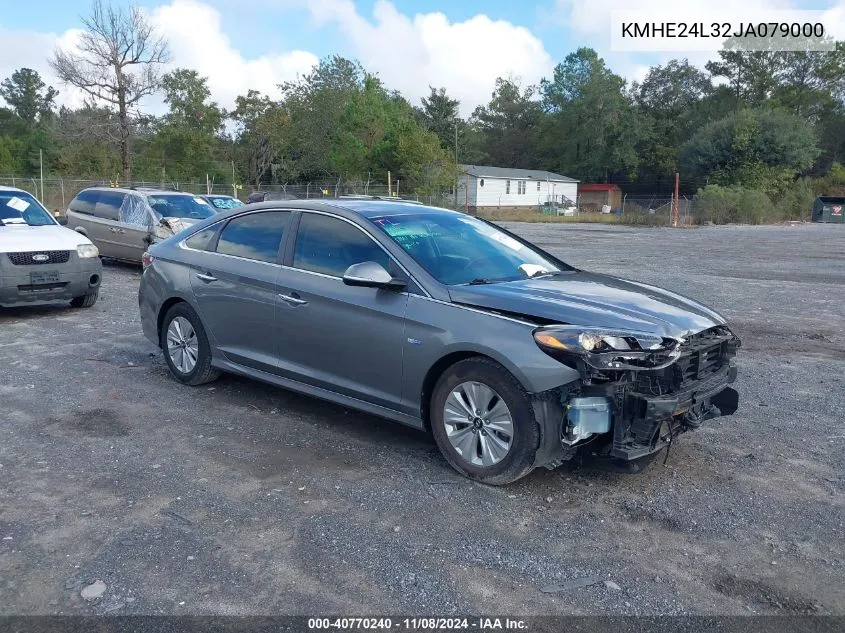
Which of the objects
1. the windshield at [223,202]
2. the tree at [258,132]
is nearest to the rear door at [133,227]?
the windshield at [223,202]

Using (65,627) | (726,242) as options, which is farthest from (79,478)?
(726,242)

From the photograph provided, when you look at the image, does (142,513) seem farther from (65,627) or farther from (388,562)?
(388,562)

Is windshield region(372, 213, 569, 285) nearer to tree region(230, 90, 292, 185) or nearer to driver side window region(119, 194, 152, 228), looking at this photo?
driver side window region(119, 194, 152, 228)

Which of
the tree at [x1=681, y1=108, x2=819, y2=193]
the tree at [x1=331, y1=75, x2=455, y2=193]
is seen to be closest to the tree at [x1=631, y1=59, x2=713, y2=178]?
the tree at [x1=681, y1=108, x2=819, y2=193]

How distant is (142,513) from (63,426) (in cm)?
187

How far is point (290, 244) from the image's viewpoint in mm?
5848

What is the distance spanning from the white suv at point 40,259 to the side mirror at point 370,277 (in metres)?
6.43

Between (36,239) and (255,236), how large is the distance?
5215 mm

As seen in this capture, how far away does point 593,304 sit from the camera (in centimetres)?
465

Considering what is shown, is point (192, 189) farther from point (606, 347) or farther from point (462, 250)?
point (606, 347)

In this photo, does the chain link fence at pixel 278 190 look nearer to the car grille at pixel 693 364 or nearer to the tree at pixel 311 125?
the tree at pixel 311 125

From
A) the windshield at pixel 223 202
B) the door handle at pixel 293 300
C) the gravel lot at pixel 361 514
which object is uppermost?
the windshield at pixel 223 202

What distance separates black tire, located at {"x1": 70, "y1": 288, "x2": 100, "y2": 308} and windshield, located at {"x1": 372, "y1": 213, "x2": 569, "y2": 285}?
6711mm

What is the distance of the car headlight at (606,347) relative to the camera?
422 centimetres
